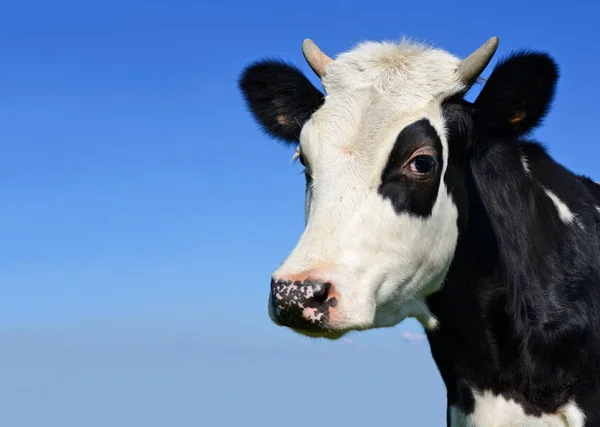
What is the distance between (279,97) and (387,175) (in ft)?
7.23

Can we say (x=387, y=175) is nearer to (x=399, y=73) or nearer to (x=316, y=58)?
(x=399, y=73)

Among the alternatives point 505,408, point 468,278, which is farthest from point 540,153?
point 505,408

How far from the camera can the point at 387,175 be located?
648 centimetres

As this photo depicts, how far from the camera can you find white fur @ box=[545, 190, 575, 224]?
25.5ft

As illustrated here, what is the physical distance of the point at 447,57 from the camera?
24.7 ft

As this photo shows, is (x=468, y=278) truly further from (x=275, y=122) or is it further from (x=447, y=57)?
(x=275, y=122)

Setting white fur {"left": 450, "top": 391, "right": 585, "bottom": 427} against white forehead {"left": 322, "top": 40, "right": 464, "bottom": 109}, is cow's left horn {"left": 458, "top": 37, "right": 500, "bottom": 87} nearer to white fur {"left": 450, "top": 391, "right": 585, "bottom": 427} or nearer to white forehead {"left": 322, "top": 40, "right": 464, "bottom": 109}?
white forehead {"left": 322, "top": 40, "right": 464, "bottom": 109}

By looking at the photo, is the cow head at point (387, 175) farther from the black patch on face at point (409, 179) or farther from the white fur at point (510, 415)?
the white fur at point (510, 415)

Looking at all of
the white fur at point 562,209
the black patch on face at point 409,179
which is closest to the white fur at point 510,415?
the white fur at point 562,209

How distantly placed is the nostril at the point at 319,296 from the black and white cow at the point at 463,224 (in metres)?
0.21

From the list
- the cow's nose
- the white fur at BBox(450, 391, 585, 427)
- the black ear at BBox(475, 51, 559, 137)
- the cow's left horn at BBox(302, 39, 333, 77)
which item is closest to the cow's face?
the cow's nose

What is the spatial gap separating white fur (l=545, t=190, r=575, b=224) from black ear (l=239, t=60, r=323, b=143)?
7.52ft

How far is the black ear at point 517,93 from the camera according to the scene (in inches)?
284

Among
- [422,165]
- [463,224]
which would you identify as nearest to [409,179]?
[422,165]
